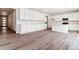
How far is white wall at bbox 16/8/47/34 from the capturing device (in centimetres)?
168

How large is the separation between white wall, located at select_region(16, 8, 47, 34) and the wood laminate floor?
0.13 meters

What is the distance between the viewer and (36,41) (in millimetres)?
1759

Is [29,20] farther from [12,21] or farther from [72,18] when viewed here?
[72,18]

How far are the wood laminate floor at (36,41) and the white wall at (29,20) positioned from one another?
0.13 metres

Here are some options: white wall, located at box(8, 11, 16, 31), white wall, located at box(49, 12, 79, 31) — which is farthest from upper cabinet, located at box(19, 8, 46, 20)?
white wall, located at box(49, 12, 79, 31)

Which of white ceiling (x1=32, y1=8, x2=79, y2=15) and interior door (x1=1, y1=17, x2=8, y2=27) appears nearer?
white ceiling (x1=32, y1=8, x2=79, y2=15)

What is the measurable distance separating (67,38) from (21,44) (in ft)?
3.35

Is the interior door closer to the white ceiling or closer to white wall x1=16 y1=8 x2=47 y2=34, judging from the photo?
white wall x1=16 y1=8 x2=47 y2=34

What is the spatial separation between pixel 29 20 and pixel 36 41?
0.50m

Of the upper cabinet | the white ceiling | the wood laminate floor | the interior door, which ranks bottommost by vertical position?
Result: the wood laminate floor

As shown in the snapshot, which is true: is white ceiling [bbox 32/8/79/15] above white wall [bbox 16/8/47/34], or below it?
above
